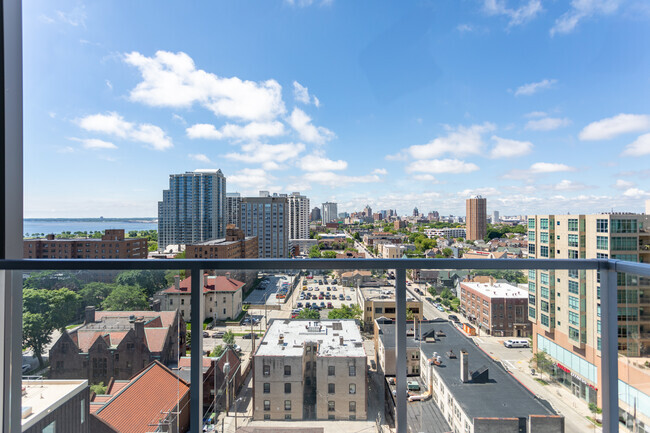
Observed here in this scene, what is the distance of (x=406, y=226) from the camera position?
158 inches

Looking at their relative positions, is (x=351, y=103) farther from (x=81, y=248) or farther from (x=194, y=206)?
(x=81, y=248)

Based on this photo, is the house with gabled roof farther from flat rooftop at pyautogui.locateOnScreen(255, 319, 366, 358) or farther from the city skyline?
the city skyline

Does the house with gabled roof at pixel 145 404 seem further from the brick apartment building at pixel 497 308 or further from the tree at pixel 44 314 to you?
the brick apartment building at pixel 497 308

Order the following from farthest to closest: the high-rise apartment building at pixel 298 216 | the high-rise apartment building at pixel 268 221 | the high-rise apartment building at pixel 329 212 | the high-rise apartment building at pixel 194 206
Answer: the high-rise apartment building at pixel 329 212 < the high-rise apartment building at pixel 298 216 < the high-rise apartment building at pixel 194 206 < the high-rise apartment building at pixel 268 221

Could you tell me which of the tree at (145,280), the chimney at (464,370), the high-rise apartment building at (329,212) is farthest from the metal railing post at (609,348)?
the high-rise apartment building at (329,212)

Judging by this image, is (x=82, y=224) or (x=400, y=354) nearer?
(x=400, y=354)

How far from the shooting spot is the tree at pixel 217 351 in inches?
45.4

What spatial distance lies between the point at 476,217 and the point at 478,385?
3488 mm

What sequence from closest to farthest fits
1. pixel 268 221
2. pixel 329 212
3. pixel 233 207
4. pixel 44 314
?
pixel 44 314, pixel 268 221, pixel 233 207, pixel 329 212

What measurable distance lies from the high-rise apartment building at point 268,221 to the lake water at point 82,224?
3.60ft

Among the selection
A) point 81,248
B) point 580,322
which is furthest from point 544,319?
point 81,248

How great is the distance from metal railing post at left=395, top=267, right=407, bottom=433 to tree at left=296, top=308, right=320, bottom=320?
0.32 meters

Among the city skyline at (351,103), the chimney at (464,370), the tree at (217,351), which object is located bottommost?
the chimney at (464,370)

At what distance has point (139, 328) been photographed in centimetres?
118
